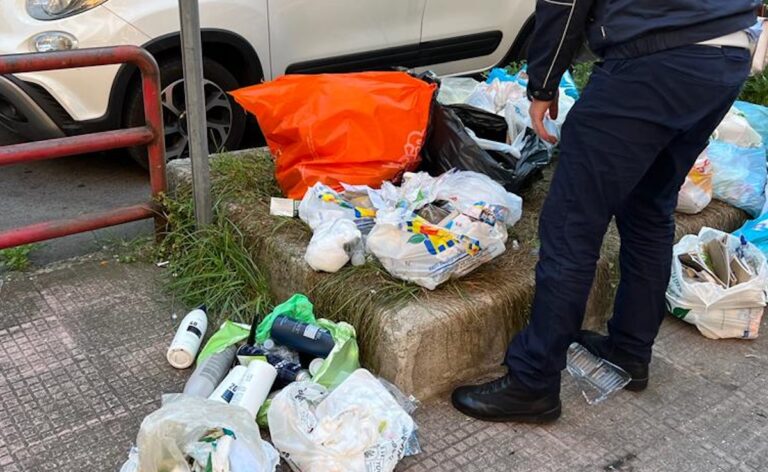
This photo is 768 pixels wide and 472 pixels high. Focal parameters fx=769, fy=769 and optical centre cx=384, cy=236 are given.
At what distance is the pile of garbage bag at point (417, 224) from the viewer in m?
2.62

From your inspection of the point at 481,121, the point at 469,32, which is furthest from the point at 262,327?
the point at 469,32

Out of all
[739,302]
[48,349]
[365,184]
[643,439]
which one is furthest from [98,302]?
[739,302]

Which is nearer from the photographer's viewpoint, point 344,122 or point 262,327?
point 262,327

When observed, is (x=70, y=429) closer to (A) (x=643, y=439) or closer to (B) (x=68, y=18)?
(A) (x=643, y=439)

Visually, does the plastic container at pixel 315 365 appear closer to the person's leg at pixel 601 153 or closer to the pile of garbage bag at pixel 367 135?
the person's leg at pixel 601 153

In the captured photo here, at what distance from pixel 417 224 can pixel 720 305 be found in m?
1.30

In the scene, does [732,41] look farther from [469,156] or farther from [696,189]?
[696,189]

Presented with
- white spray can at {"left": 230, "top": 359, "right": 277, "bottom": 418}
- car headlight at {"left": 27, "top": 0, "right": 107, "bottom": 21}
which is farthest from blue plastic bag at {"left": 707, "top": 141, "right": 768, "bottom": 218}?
car headlight at {"left": 27, "top": 0, "right": 107, "bottom": 21}

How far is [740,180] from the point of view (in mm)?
3658

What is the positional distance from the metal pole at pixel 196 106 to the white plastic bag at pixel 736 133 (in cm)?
261

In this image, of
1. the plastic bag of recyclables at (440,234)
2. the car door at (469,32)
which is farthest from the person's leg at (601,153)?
the car door at (469,32)

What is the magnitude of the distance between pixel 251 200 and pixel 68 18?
1.41 m

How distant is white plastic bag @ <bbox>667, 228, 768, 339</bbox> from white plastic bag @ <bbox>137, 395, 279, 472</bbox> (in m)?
1.80

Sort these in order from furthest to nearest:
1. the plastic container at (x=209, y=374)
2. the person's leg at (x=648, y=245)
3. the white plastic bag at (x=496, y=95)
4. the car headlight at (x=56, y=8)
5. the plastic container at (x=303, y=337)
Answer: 1. the white plastic bag at (x=496, y=95)
2. the car headlight at (x=56, y=8)
3. the plastic container at (x=303, y=337)
4. the plastic container at (x=209, y=374)
5. the person's leg at (x=648, y=245)
